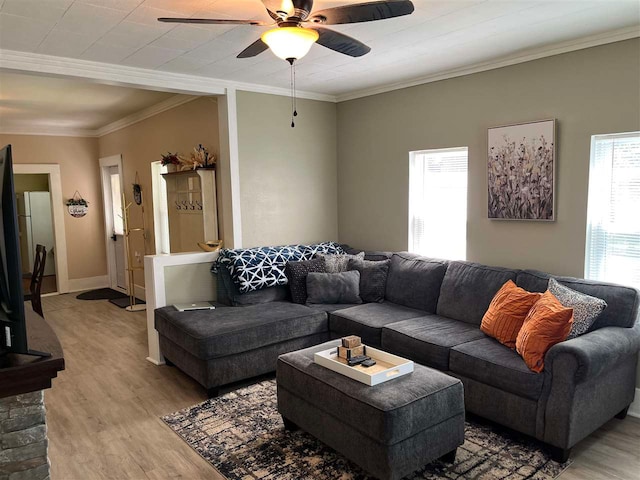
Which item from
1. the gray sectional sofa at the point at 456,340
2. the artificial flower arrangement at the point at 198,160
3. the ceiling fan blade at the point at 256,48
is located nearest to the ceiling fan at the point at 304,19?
the ceiling fan blade at the point at 256,48

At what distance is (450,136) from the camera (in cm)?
423

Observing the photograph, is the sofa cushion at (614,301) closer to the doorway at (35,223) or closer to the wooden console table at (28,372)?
the wooden console table at (28,372)

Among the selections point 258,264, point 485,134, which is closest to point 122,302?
point 258,264

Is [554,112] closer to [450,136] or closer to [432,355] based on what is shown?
[450,136]

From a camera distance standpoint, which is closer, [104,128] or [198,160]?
[198,160]

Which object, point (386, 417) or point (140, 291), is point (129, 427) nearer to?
point (386, 417)

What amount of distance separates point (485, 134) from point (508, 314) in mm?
1548

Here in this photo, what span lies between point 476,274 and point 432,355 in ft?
2.89

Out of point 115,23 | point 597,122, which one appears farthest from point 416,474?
point 115,23

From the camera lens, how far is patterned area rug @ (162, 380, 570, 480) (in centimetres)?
259

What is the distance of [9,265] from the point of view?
142 cm

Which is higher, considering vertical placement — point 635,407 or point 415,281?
point 415,281

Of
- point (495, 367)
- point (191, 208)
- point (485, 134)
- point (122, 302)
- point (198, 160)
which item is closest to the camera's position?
point (495, 367)

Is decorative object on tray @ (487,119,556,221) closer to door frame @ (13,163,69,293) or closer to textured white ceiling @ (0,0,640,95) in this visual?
textured white ceiling @ (0,0,640,95)
